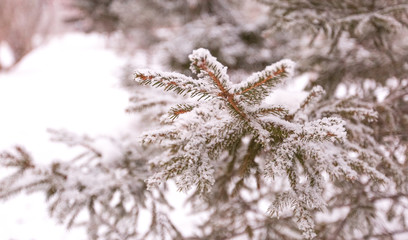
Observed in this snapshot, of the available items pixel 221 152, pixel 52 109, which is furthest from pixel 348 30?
pixel 52 109

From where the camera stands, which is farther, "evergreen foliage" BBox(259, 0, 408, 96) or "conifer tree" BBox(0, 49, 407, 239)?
"evergreen foliage" BBox(259, 0, 408, 96)

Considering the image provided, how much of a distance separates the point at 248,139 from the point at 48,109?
11210 mm

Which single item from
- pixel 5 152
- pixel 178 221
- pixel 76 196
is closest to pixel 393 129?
pixel 76 196

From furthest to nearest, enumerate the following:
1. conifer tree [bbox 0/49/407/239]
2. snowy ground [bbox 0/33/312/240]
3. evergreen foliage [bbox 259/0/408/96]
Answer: snowy ground [bbox 0/33/312/240] → evergreen foliage [bbox 259/0/408/96] → conifer tree [bbox 0/49/407/239]

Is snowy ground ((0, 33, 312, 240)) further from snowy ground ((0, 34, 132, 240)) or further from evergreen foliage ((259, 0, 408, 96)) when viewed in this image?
evergreen foliage ((259, 0, 408, 96))

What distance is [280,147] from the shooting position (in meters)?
0.96

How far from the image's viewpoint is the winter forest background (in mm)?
917

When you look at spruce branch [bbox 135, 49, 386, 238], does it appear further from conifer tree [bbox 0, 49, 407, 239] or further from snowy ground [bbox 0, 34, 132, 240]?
snowy ground [bbox 0, 34, 132, 240]

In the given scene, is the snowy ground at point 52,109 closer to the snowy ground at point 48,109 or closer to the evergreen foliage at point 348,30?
the snowy ground at point 48,109

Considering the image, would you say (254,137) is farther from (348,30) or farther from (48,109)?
(48,109)

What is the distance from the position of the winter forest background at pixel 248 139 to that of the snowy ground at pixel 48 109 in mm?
239

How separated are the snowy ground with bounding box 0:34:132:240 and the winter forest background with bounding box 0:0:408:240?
24 centimetres

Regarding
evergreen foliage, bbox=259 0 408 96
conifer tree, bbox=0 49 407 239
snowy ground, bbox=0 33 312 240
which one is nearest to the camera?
conifer tree, bbox=0 49 407 239

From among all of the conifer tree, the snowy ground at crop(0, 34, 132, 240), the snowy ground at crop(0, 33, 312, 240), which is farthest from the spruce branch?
the snowy ground at crop(0, 34, 132, 240)
